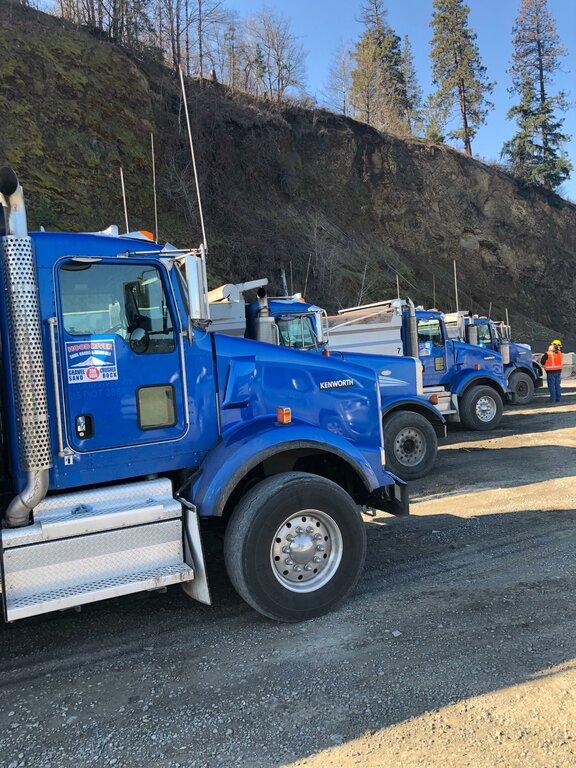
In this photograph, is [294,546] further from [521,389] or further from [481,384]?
[521,389]

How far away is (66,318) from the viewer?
3779mm

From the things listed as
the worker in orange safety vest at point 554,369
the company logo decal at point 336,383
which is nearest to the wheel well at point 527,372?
the worker in orange safety vest at point 554,369

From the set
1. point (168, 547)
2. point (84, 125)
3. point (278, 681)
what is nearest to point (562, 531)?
point (278, 681)

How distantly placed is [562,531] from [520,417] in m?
9.40

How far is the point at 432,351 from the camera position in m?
12.8

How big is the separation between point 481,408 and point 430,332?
6.72ft

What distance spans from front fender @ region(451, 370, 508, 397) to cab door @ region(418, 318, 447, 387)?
0.36 metres

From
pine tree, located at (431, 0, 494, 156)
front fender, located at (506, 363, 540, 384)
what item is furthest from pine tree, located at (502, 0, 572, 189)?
front fender, located at (506, 363, 540, 384)

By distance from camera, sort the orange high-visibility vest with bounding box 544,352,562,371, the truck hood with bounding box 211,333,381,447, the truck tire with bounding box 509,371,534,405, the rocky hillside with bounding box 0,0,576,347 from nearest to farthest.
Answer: the truck hood with bounding box 211,333,381,447 → the orange high-visibility vest with bounding box 544,352,562,371 → the truck tire with bounding box 509,371,534,405 → the rocky hillside with bounding box 0,0,576,347

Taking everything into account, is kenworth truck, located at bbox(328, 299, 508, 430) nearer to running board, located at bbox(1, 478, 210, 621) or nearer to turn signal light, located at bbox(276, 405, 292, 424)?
turn signal light, located at bbox(276, 405, 292, 424)

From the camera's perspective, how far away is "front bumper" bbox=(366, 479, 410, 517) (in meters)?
4.94

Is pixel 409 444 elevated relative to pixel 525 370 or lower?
lower

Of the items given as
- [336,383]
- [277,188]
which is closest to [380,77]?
[277,188]

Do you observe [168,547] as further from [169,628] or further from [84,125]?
[84,125]
